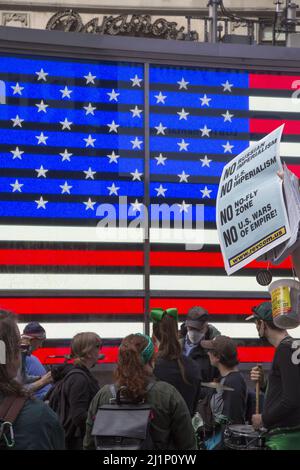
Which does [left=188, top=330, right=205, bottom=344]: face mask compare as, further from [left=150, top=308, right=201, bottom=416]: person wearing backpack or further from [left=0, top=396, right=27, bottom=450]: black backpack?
[left=0, top=396, right=27, bottom=450]: black backpack

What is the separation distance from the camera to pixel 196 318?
7.92 meters

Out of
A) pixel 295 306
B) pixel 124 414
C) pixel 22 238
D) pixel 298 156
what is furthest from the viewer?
pixel 298 156

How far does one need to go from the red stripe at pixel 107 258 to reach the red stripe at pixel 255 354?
0.76 metres

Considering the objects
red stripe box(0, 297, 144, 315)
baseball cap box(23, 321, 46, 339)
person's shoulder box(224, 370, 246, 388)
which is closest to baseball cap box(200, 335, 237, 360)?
person's shoulder box(224, 370, 246, 388)

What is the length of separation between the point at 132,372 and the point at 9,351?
920 millimetres

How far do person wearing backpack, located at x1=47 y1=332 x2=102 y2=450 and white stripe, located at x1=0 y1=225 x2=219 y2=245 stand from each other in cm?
222

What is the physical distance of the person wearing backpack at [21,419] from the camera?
400cm

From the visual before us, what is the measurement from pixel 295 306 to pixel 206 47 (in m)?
4.25

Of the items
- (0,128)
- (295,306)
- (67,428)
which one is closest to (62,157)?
(0,128)

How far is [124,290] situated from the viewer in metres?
8.64

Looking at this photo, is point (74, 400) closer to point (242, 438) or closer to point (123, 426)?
point (242, 438)

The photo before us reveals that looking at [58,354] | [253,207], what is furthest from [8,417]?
[58,354]

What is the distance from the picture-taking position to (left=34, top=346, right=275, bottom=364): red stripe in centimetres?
839

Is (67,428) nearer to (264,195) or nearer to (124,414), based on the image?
(124,414)
